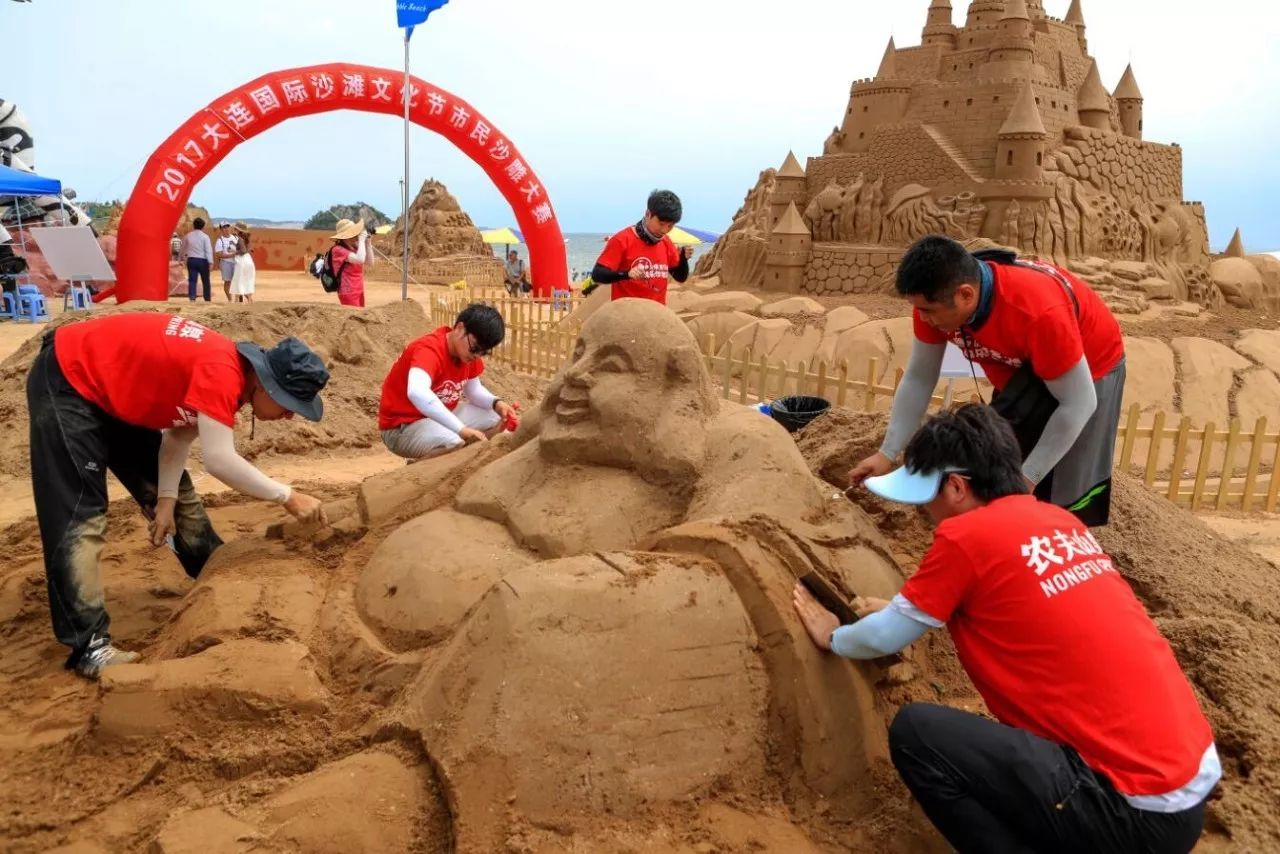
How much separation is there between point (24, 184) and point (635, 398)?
14.4m

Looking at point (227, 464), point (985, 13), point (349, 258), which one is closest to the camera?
point (227, 464)

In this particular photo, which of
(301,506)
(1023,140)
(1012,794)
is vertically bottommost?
(1012,794)

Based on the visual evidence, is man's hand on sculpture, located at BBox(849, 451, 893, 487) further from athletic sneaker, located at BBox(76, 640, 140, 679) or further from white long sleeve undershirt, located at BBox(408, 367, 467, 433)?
athletic sneaker, located at BBox(76, 640, 140, 679)

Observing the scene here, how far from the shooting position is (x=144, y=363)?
300 cm

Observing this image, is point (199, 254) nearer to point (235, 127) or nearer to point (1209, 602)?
point (235, 127)

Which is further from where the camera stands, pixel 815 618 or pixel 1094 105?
pixel 1094 105

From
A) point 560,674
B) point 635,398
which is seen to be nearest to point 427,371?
point 635,398

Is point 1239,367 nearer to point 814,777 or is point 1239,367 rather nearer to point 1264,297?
point 1264,297

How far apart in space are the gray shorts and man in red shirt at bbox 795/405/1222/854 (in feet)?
2.91

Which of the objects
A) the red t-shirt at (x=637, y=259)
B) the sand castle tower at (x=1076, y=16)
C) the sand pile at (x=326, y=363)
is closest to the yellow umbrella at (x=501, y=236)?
the sand castle tower at (x=1076, y=16)

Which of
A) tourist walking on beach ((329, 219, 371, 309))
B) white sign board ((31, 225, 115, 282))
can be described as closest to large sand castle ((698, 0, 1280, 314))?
tourist walking on beach ((329, 219, 371, 309))

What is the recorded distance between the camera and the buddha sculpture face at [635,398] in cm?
300

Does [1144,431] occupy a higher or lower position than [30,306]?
higher

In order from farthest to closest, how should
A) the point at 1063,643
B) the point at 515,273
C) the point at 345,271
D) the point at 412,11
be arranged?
the point at 515,273
the point at 412,11
the point at 345,271
the point at 1063,643
